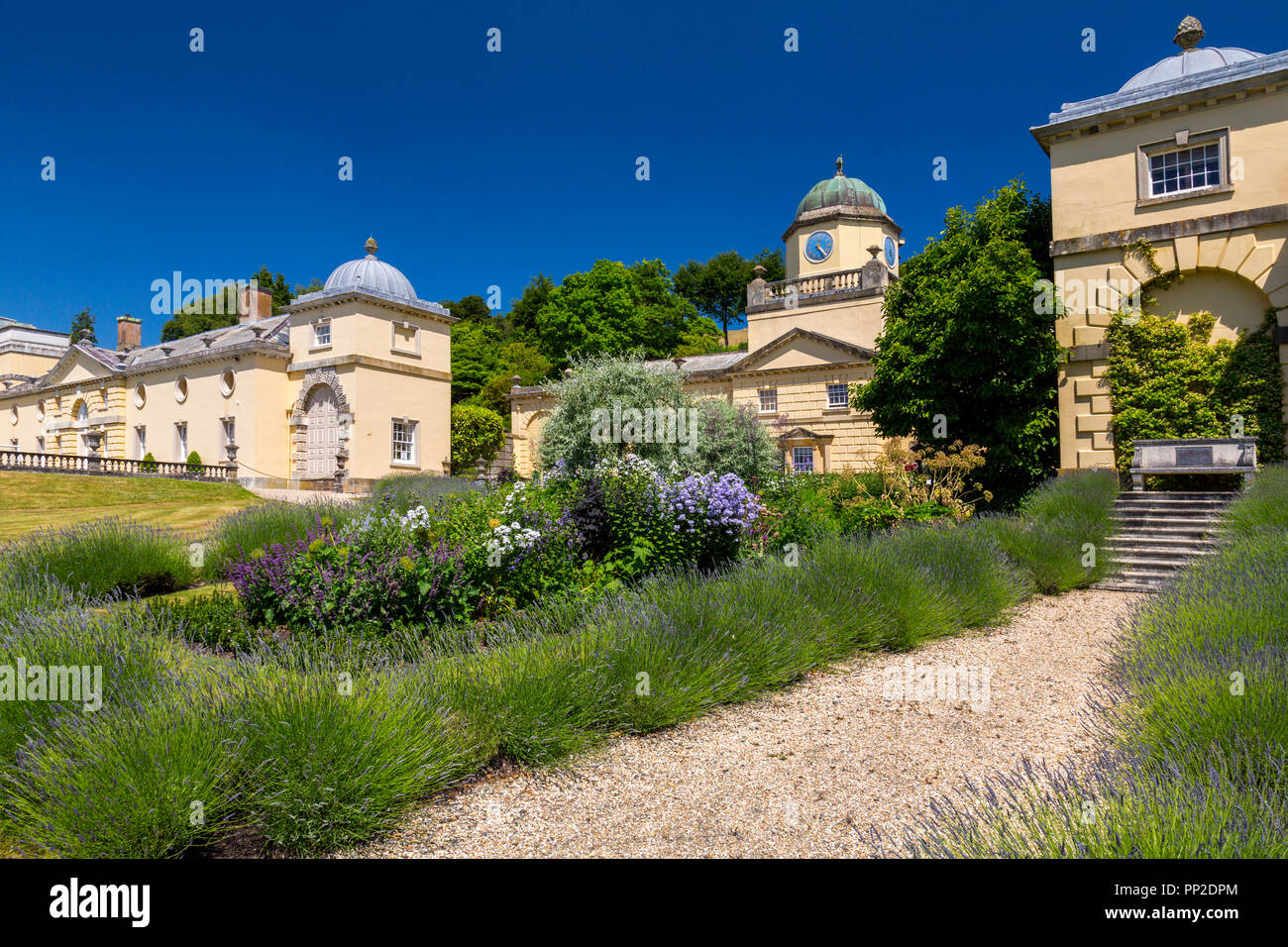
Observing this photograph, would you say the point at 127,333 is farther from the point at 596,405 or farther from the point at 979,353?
the point at 979,353

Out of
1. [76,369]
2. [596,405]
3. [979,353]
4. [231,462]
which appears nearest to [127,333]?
[76,369]

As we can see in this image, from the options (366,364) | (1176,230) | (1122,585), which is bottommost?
(1122,585)

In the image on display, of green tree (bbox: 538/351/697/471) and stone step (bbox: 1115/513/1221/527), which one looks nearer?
stone step (bbox: 1115/513/1221/527)

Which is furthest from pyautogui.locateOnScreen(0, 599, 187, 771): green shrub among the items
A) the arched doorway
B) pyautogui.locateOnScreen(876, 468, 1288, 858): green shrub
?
the arched doorway

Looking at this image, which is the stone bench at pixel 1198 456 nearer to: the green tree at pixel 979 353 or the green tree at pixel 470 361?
the green tree at pixel 979 353

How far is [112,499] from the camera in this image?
20.5m

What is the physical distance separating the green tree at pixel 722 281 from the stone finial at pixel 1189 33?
3845cm

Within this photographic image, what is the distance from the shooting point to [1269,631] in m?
3.99

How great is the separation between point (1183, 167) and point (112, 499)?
28.6 metres

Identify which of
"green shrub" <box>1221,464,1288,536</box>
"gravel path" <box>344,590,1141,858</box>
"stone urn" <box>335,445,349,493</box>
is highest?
"stone urn" <box>335,445,349,493</box>

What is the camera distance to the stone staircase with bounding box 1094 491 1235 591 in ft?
30.8

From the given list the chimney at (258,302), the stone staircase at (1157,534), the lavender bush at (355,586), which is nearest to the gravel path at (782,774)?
the lavender bush at (355,586)

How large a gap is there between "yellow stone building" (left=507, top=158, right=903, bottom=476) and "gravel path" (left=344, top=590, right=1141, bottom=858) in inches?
810
